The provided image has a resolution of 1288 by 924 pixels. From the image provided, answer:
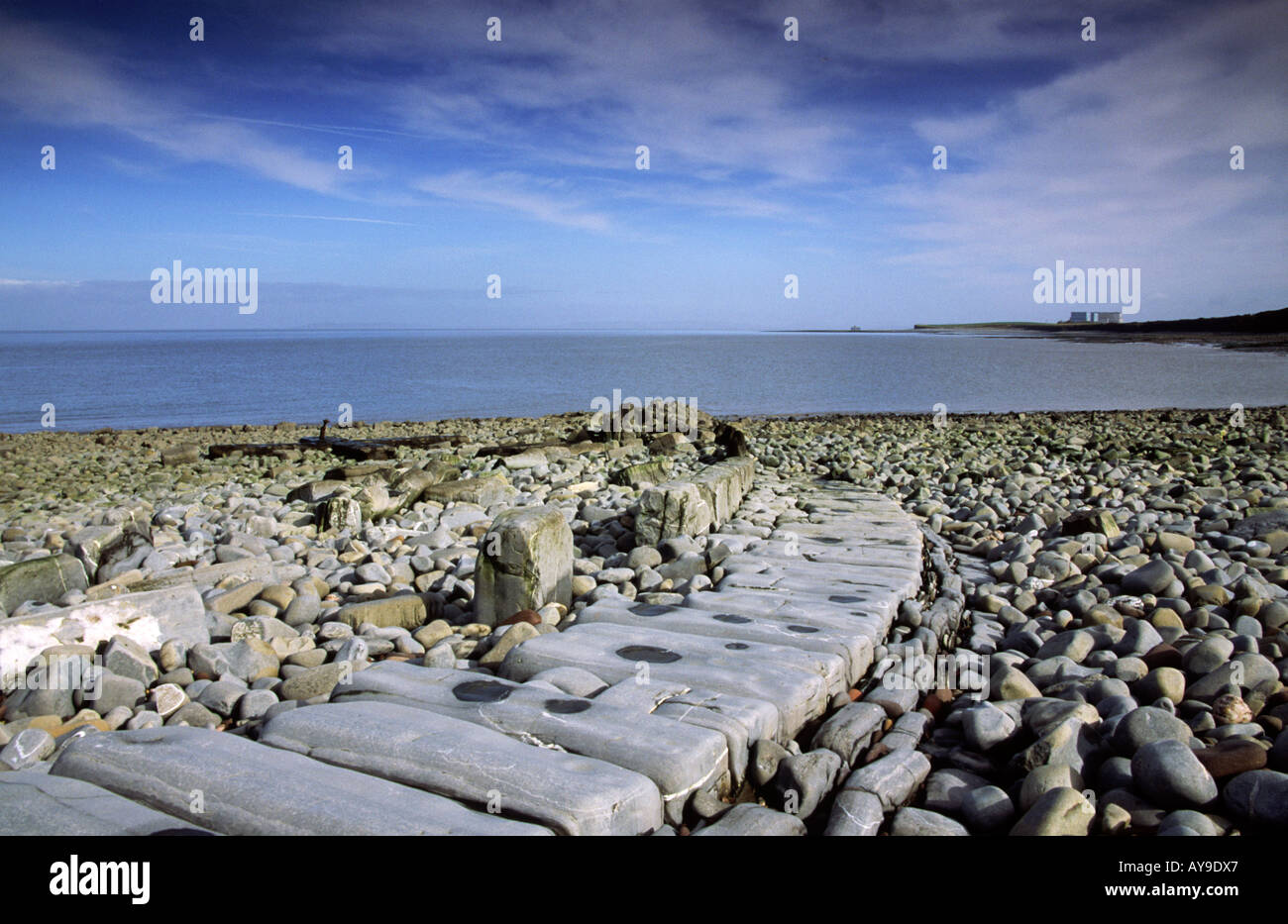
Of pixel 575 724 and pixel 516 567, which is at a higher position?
pixel 516 567

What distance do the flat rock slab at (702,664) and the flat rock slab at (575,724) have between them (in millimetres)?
288

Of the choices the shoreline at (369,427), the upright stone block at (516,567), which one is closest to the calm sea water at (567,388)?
the shoreline at (369,427)

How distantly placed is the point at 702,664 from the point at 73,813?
1.93 metres

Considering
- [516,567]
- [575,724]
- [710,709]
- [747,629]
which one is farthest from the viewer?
[516,567]

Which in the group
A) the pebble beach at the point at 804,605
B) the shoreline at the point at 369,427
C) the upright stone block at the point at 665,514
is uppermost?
the shoreline at the point at 369,427

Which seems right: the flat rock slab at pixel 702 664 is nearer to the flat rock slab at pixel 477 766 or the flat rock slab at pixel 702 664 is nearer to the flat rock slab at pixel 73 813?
the flat rock slab at pixel 477 766

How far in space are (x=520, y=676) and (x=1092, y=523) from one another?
5.03m

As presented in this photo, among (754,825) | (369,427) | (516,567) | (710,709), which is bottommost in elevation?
(754,825)

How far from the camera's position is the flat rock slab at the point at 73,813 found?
1.85 meters

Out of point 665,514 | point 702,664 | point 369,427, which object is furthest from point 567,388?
point 702,664

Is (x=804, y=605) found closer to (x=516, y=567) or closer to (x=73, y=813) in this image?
(x=516, y=567)

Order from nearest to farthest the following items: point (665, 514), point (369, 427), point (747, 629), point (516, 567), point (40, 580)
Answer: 1. point (747, 629)
2. point (516, 567)
3. point (40, 580)
4. point (665, 514)
5. point (369, 427)

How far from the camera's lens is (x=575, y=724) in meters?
2.42

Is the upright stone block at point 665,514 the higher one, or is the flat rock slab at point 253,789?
the upright stone block at point 665,514
